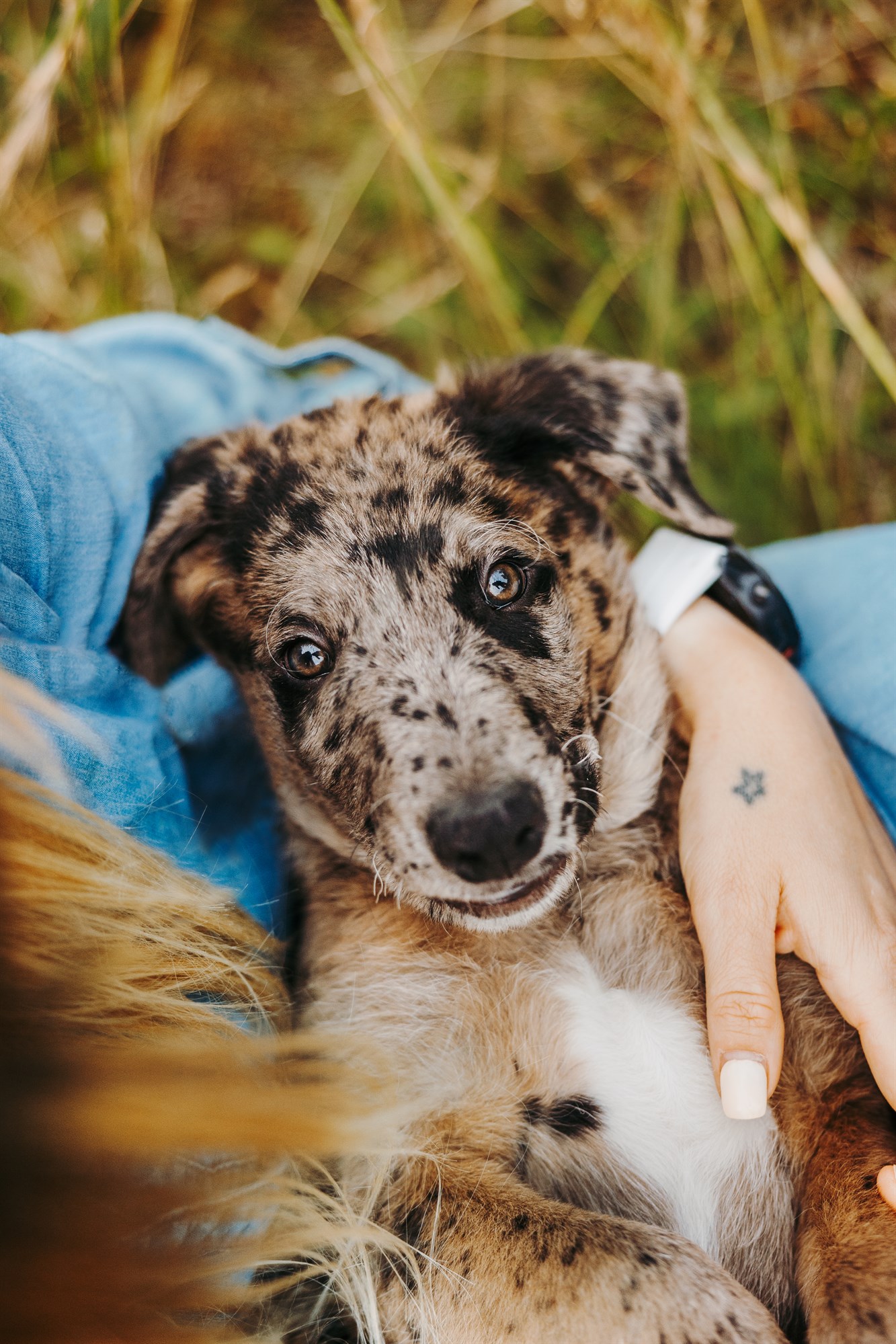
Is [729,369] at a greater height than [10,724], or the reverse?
[729,369]

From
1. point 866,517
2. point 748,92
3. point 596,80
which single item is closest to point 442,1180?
point 866,517

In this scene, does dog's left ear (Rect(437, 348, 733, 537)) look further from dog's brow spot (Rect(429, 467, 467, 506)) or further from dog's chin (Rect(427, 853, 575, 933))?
dog's chin (Rect(427, 853, 575, 933))

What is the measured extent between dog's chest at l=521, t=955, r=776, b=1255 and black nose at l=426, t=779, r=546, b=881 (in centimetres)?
44

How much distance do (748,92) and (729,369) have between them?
3.62ft

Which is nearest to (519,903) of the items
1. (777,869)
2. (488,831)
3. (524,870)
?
(524,870)

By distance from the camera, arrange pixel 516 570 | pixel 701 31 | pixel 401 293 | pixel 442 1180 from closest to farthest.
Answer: pixel 442 1180 < pixel 516 570 < pixel 701 31 < pixel 401 293

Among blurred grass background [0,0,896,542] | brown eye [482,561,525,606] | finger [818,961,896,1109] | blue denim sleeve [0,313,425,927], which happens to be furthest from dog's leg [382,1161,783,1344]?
blurred grass background [0,0,896,542]

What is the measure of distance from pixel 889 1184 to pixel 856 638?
1303 mm

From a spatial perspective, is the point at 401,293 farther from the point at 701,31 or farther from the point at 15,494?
the point at 15,494

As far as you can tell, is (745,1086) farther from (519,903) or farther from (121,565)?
(121,565)

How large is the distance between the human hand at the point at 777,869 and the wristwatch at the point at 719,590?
227 mm

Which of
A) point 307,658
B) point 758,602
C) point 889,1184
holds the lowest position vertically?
point 889,1184

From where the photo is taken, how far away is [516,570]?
2.29 meters

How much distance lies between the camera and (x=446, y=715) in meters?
2.01
